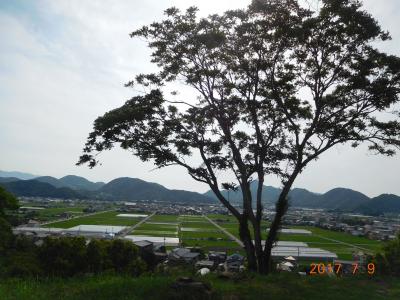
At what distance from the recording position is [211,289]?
7.77 m

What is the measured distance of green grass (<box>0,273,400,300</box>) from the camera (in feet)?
24.1

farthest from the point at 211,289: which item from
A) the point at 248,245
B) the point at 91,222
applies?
the point at 91,222

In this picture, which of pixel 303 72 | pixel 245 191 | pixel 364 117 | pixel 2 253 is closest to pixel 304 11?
pixel 303 72

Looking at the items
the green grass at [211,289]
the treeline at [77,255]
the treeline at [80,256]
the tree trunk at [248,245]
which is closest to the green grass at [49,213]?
the treeline at [77,255]

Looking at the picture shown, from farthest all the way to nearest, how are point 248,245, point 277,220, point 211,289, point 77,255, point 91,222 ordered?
point 91,222 → point 77,255 → point 248,245 → point 277,220 → point 211,289

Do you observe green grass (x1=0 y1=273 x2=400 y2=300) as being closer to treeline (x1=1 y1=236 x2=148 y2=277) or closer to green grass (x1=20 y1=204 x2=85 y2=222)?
treeline (x1=1 y1=236 x2=148 y2=277)

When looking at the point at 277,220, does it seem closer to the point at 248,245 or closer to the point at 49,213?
the point at 248,245

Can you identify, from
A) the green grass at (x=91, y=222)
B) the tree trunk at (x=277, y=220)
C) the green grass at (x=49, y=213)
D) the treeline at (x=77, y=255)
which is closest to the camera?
the tree trunk at (x=277, y=220)

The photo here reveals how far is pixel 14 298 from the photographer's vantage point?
6805 mm

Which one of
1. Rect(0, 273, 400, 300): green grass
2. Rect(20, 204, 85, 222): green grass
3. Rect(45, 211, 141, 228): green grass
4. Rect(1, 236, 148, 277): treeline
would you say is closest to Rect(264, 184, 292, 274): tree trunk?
Rect(0, 273, 400, 300): green grass

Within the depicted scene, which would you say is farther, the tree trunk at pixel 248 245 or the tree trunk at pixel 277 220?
the tree trunk at pixel 248 245

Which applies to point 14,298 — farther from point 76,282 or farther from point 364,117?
point 364,117

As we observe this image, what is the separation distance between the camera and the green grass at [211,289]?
7340 millimetres

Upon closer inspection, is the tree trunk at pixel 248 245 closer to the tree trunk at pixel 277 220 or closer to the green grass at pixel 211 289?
the tree trunk at pixel 277 220
